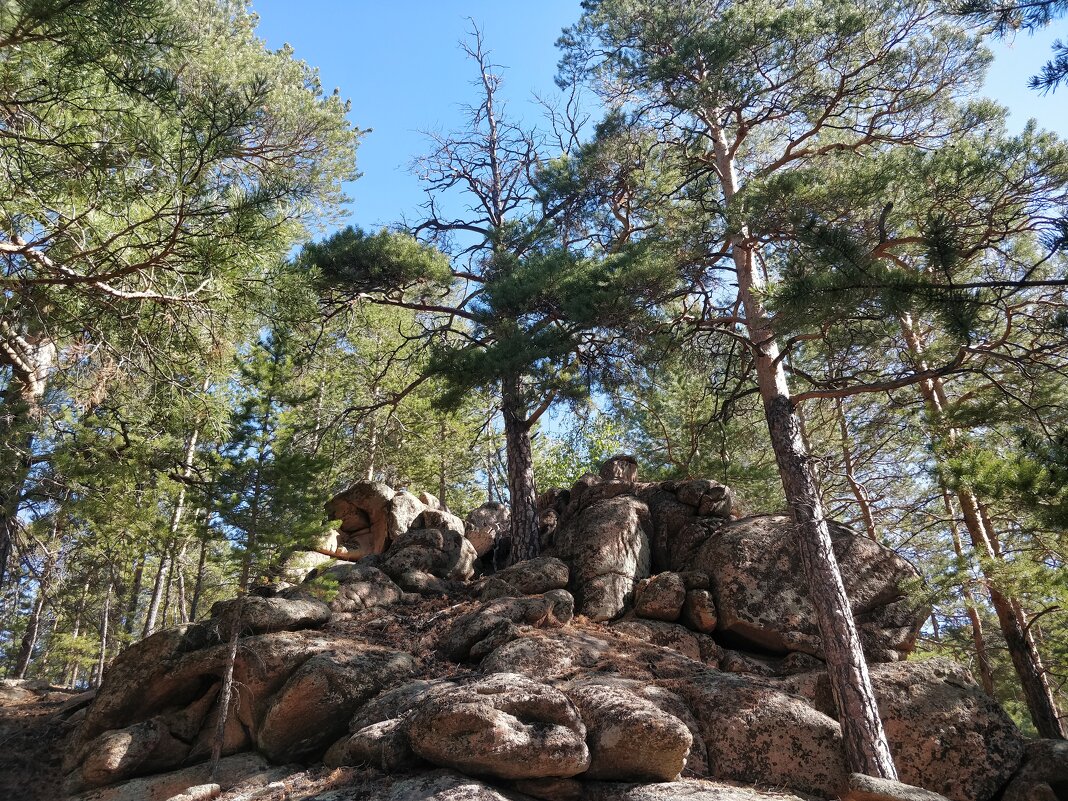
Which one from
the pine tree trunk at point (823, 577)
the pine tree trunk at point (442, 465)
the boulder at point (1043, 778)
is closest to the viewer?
the boulder at point (1043, 778)

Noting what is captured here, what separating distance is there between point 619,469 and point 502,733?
760 centimetres

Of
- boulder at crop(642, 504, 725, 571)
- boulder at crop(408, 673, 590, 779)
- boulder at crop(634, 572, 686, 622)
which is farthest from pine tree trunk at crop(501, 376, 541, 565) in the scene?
boulder at crop(408, 673, 590, 779)

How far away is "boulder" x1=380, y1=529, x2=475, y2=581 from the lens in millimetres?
12469

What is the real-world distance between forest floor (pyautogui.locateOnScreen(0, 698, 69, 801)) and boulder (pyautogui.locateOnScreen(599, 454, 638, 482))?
30.3 feet

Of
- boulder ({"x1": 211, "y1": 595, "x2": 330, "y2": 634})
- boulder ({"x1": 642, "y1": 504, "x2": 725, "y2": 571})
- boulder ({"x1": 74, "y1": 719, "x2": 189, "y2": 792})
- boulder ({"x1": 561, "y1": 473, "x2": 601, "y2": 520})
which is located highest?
boulder ({"x1": 561, "y1": 473, "x2": 601, "y2": 520})

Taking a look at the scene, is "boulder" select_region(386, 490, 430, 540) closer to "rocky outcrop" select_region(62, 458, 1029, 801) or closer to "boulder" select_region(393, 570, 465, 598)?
"rocky outcrop" select_region(62, 458, 1029, 801)

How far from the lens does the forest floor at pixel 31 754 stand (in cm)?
880

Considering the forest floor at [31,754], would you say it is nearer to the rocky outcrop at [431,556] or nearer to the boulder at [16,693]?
the boulder at [16,693]

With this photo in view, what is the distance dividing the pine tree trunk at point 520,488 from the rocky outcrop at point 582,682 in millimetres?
521

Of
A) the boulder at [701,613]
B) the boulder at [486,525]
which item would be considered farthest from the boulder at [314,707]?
the boulder at [486,525]

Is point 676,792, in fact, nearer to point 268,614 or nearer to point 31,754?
point 268,614

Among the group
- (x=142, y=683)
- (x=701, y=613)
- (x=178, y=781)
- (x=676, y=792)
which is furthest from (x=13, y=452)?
(x=701, y=613)

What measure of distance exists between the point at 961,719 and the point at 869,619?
2140 millimetres

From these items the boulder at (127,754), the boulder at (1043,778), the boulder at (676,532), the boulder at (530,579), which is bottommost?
the boulder at (1043,778)
